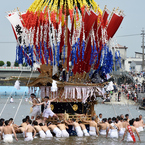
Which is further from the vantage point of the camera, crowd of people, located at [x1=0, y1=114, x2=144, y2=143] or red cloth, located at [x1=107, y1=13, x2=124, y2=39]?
red cloth, located at [x1=107, y1=13, x2=124, y2=39]

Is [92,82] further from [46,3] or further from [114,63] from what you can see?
[46,3]

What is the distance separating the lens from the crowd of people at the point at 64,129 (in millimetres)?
19062

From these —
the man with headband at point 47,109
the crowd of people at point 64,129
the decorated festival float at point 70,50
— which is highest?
the decorated festival float at point 70,50

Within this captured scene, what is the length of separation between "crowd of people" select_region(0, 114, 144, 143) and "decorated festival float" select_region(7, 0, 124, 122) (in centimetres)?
72

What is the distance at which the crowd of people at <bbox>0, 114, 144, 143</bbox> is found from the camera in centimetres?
1906

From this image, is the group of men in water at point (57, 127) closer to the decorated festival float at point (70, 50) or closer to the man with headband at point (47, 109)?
the man with headband at point (47, 109)

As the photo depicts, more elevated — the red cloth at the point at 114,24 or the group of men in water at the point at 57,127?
the red cloth at the point at 114,24

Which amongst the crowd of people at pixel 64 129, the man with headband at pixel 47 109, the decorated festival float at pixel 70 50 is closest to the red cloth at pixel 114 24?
the decorated festival float at pixel 70 50

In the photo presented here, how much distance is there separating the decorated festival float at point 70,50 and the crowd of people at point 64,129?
0.72 meters

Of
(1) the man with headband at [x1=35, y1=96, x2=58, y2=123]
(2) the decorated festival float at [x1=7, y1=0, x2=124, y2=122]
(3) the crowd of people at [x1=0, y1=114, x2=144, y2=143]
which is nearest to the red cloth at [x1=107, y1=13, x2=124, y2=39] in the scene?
(2) the decorated festival float at [x1=7, y1=0, x2=124, y2=122]

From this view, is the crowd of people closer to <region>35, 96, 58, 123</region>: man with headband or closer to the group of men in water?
the group of men in water

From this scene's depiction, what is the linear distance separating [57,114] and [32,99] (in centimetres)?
157

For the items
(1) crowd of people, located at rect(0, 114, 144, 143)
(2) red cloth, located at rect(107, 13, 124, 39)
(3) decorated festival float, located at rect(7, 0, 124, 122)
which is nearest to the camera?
(1) crowd of people, located at rect(0, 114, 144, 143)

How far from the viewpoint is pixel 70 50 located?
835 inches
